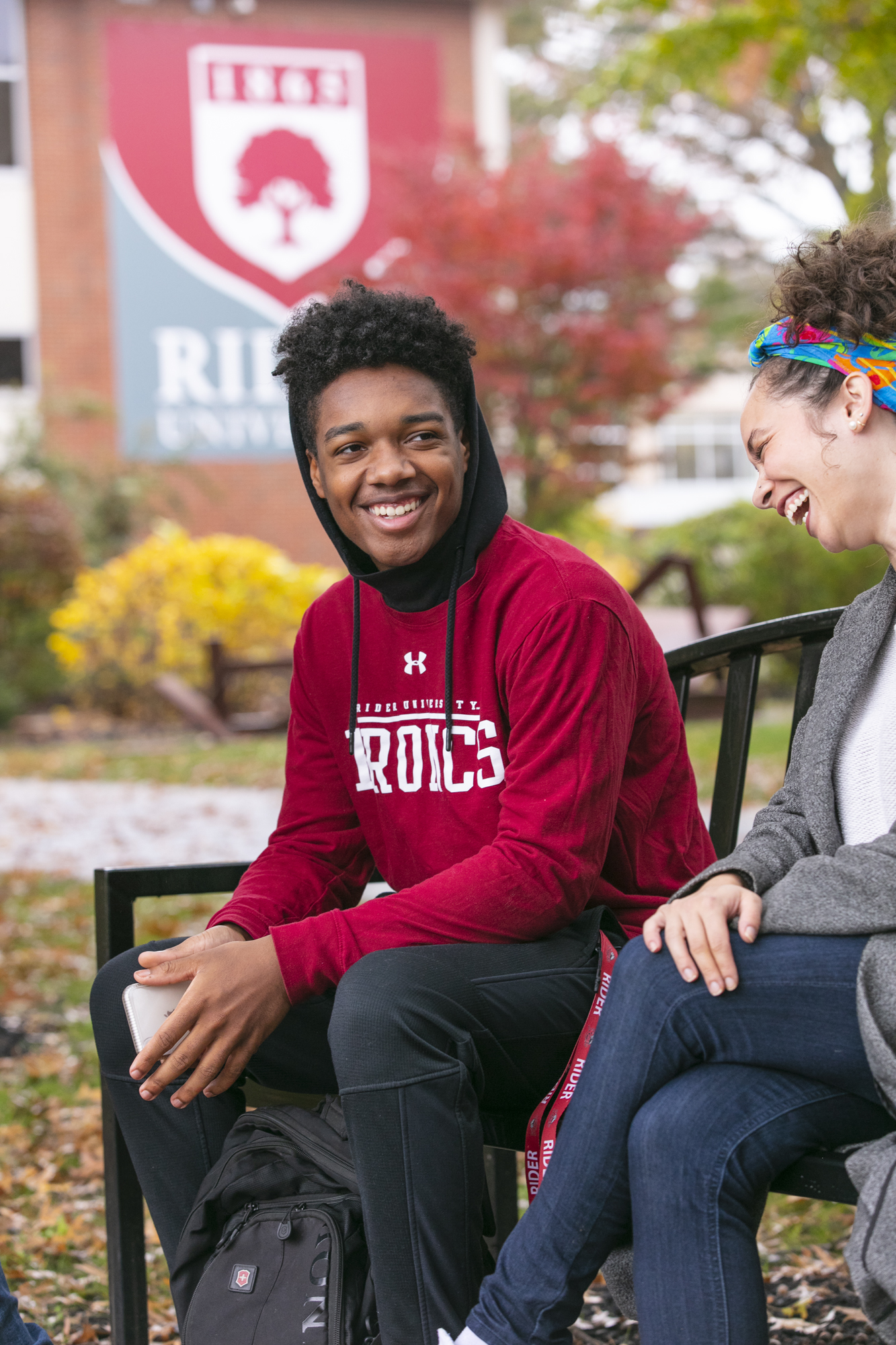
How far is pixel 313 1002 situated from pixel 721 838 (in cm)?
92

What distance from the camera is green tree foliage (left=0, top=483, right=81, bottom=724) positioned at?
43.7ft

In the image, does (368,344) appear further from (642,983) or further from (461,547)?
→ (642,983)

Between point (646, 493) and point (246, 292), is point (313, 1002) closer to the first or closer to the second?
point (246, 292)

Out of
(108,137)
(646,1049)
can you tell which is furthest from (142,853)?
(108,137)

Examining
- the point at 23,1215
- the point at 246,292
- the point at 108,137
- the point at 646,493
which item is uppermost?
the point at 108,137

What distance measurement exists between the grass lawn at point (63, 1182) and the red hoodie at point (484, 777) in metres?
0.98

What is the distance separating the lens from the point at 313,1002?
87.6 inches

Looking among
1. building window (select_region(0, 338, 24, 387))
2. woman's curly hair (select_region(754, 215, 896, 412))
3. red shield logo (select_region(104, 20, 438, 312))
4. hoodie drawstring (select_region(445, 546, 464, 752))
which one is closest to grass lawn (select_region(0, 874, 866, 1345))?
hoodie drawstring (select_region(445, 546, 464, 752))

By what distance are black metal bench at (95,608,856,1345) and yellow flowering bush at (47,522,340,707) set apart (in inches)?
397

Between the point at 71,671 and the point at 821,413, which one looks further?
the point at 71,671

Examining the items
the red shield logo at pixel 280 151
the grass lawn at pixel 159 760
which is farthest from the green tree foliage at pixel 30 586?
the red shield logo at pixel 280 151

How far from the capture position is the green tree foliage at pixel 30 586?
13.3 m

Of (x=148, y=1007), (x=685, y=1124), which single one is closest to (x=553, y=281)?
(x=148, y=1007)

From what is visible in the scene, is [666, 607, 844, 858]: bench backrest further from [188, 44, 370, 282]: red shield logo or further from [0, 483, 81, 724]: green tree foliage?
[188, 44, 370, 282]: red shield logo
